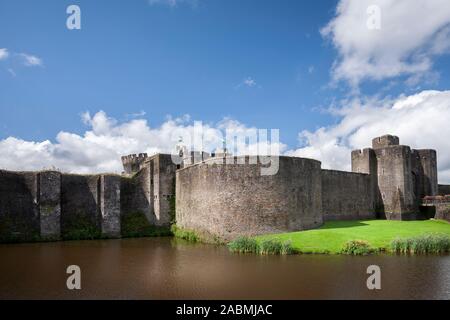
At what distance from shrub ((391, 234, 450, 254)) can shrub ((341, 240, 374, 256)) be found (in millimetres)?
1218

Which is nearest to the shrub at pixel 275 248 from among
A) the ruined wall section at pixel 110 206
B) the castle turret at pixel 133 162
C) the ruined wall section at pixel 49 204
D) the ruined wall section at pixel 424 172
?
the ruined wall section at pixel 110 206

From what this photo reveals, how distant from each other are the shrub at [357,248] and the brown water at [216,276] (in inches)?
34.9

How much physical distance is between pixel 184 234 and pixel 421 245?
47.7ft

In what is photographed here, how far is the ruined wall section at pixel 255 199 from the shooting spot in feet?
69.4

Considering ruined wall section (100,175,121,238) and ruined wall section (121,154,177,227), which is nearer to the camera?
ruined wall section (100,175,121,238)

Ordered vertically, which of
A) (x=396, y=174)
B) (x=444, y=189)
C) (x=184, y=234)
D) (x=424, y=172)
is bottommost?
(x=184, y=234)

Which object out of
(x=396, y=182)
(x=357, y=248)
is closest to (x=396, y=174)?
(x=396, y=182)

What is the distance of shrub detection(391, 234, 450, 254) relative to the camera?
17.7 metres

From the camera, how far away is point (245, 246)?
62.2 feet

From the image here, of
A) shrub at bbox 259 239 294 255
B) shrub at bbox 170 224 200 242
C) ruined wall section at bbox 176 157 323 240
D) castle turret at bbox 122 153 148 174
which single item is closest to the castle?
ruined wall section at bbox 176 157 323 240

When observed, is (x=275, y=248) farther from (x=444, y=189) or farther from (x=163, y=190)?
(x=444, y=189)

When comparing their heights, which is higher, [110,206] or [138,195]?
[138,195]

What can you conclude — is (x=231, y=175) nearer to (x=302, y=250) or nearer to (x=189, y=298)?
(x=302, y=250)

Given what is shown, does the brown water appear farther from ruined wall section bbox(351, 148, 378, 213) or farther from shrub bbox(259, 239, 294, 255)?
ruined wall section bbox(351, 148, 378, 213)
